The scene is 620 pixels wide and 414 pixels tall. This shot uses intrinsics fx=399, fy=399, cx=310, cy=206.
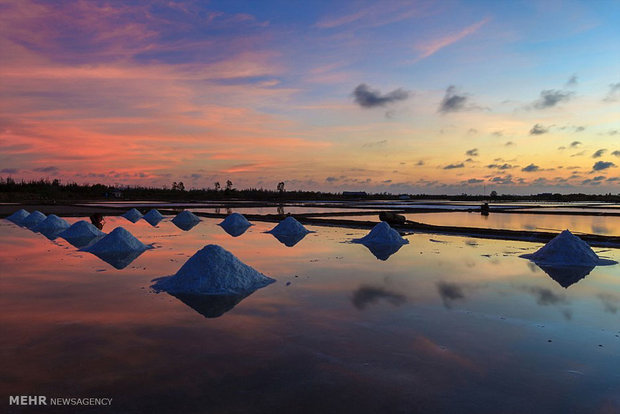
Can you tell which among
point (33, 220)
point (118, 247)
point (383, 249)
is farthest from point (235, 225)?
point (33, 220)

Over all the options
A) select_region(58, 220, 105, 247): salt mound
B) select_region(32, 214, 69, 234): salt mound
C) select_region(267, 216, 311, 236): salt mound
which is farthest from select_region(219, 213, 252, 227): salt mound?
select_region(32, 214, 69, 234): salt mound

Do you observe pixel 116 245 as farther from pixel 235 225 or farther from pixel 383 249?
pixel 383 249

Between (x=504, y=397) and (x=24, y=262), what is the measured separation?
37.3ft

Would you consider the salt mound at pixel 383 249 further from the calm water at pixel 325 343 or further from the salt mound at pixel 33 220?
the salt mound at pixel 33 220

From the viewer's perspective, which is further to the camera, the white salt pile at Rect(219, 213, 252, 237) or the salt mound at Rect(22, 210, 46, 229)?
the salt mound at Rect(22, 210, 46, 229)

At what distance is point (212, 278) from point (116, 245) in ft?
20.1

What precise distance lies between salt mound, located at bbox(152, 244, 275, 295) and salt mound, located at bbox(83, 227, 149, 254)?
15.5 ft

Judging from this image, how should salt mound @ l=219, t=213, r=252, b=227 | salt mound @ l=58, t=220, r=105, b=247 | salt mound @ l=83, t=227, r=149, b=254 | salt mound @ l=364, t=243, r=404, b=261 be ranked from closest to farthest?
salt mound @ l=364, t=243, r=404, b=261 → salt mound @ l=83, t=227, r=149, b=254 → salt mound @ l=58, t=220, r=105, b=247 → salt mound @ l=219, t=213, r=252, b=227

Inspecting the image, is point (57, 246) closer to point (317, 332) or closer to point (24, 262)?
point (24, 262)

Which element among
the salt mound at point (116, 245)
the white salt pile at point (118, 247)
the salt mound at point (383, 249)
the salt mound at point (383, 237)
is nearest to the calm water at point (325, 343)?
the white salt pile at point (118, 247)

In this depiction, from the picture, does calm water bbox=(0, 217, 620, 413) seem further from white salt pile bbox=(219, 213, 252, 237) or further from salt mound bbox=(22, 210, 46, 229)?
salt mound bbox=(22, 210, 46, 229)

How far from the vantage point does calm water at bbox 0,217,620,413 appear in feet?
11.9

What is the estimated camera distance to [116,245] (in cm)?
1213

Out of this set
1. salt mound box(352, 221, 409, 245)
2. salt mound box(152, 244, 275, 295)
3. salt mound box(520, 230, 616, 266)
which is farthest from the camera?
salt mound box(352, 221, 409, 245)
